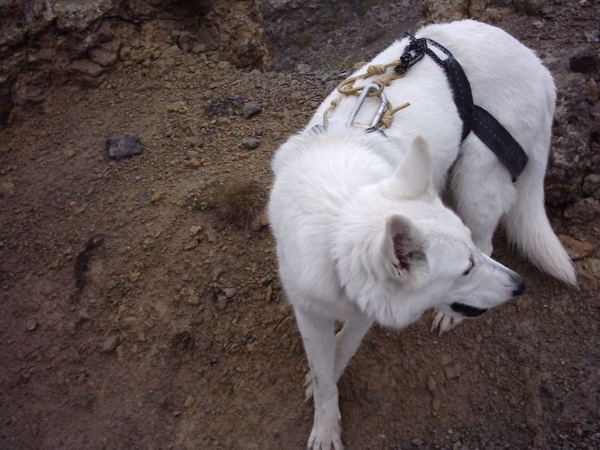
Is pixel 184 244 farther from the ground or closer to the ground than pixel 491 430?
farther from the ground

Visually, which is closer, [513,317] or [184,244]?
[513,317]

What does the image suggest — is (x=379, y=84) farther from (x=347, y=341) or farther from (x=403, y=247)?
(x=347, y=341)

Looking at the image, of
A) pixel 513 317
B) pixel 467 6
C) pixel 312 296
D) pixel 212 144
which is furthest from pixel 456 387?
pixel 467 6

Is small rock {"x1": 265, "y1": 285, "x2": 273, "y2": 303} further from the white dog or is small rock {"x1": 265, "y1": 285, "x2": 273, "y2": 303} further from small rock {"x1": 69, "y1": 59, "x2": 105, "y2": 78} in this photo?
small rock {"x1": 69, "y1": 59, "x2": 105, "y2": 78}

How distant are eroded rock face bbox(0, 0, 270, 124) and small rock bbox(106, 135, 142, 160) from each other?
88 cm

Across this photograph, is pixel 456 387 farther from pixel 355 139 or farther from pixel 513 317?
pixel 355 139

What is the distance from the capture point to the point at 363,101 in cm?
261

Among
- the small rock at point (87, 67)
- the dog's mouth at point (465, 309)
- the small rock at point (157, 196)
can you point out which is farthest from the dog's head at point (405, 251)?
the small rock at point (87, 67)

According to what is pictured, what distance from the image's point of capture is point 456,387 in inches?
120

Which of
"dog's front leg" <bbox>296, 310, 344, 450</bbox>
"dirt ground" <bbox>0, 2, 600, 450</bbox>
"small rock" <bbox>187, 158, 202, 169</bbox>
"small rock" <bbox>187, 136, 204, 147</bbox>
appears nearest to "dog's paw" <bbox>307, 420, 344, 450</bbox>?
"dog's front leg" <bbox>296, 310, 344, 450</bbox>

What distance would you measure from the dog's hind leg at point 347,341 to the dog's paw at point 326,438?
24 cm

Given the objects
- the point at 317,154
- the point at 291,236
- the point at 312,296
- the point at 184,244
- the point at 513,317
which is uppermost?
the point at 317,154

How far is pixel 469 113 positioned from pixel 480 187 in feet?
1.62

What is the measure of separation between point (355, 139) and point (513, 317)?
186 cm
